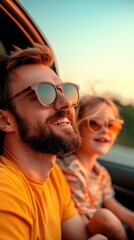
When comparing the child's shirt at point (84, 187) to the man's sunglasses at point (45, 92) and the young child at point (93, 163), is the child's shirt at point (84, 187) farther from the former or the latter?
the man's sunglasses at point (45, 92)

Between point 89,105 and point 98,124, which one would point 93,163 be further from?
point 89,105

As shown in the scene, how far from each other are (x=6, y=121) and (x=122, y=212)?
3.82 feet

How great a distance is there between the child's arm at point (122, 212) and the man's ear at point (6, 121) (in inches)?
43.1

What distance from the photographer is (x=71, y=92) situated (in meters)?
2.02

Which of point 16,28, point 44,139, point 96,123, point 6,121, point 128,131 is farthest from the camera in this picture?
point 128,131

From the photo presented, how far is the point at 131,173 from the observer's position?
10.5 ft

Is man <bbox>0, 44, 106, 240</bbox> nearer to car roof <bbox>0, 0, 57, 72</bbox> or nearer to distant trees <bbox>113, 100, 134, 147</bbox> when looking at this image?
car roof <bbox>0, 0, 57, 72</bbox>

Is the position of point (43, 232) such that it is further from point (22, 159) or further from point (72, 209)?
point (72, 209)

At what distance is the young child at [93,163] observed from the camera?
2469mm

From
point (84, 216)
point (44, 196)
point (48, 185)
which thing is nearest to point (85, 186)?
point (84, 216)

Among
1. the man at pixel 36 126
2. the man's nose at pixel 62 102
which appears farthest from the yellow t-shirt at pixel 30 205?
the man's nose at pixel 62 102

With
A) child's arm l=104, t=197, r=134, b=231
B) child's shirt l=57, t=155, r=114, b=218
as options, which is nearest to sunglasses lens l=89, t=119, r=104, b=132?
child's shirt l=57, t=155, r=114, b=218

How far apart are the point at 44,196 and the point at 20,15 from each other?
1.13m

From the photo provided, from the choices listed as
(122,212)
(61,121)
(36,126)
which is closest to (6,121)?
(36,126)
